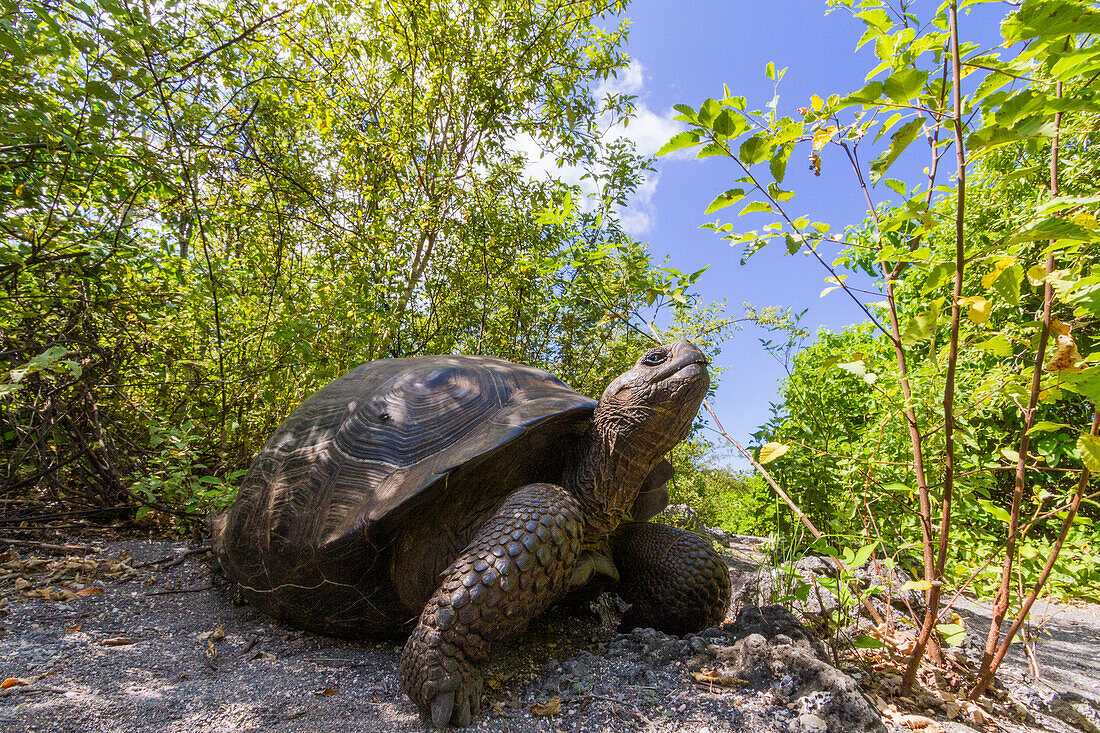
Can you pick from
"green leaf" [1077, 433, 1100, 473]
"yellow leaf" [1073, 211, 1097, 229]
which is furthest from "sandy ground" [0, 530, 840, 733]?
"yellow leaf" [1073, 211, 1097, 229]

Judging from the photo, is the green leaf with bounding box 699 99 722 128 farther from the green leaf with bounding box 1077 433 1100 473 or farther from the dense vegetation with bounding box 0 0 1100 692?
the green leaf with bounding box 1077 433 1100 473

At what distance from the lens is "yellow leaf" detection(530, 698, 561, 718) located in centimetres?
152

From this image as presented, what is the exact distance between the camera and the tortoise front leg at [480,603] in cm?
151

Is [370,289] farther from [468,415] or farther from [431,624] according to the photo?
[431,624]

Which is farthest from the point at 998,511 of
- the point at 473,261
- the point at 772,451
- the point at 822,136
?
the point at 473,261

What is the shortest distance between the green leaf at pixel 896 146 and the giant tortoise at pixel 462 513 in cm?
94

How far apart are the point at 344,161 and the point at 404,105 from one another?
2.98 feet

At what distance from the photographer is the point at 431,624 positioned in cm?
158

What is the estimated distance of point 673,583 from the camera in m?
2.30

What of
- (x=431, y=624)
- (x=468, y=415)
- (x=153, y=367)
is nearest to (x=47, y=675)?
(x=431, y=624)

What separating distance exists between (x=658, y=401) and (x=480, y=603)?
3.35 feet

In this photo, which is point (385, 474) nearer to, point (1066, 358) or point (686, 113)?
point (686, 113)

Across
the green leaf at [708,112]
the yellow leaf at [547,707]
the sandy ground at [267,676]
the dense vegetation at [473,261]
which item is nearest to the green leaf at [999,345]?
the dense vegetation at [473,261]

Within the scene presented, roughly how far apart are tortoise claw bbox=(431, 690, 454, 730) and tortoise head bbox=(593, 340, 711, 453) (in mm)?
1101
